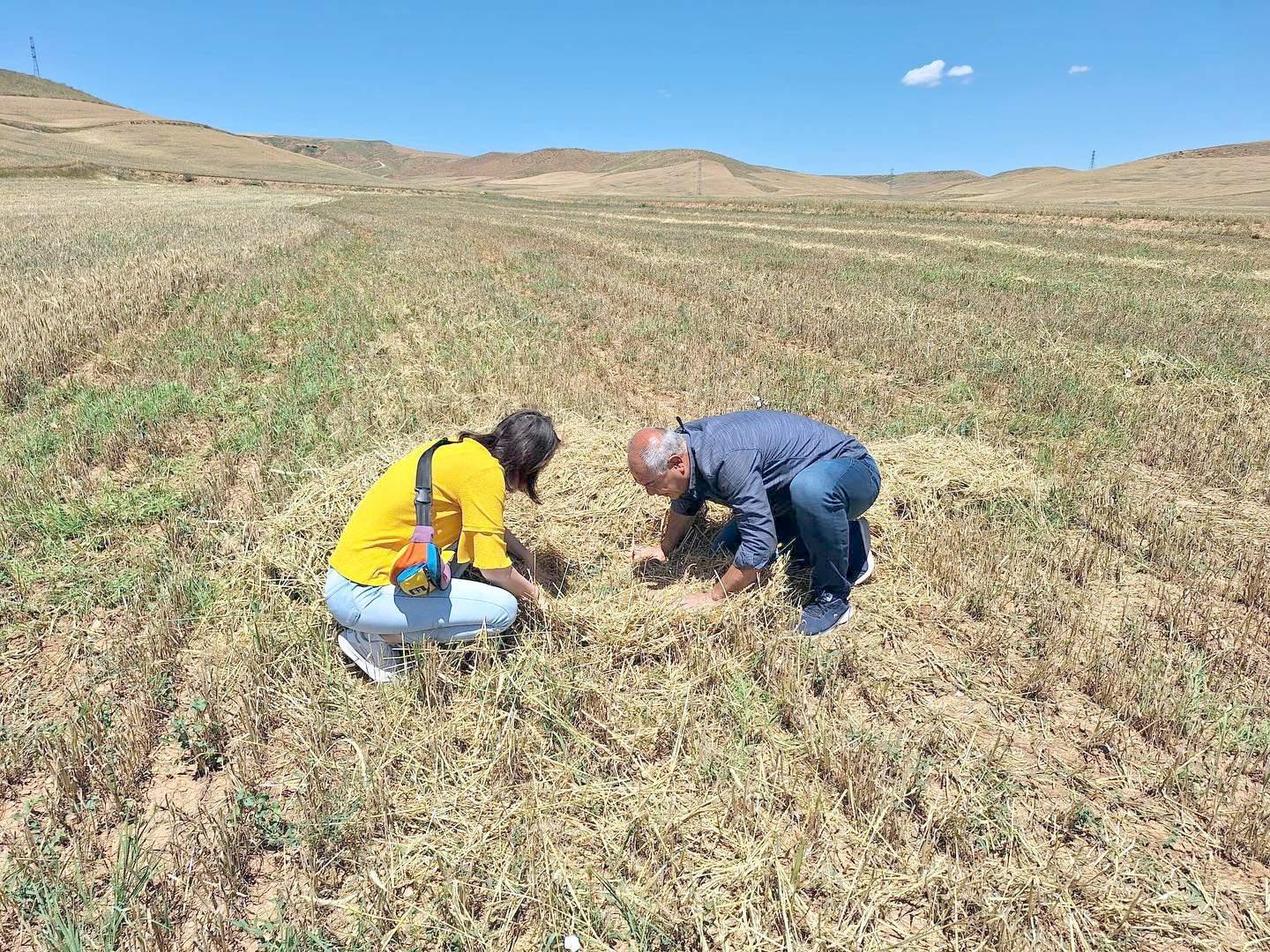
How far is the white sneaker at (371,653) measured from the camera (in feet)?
11.7

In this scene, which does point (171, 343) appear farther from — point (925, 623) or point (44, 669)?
point (925, 623)

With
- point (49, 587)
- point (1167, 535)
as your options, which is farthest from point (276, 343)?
point (1167, 535)

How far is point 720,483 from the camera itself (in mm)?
3793

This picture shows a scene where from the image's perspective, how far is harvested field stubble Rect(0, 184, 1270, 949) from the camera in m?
2.45

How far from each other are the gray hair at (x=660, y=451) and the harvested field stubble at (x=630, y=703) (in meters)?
0.86

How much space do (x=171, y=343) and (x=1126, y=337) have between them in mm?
13559

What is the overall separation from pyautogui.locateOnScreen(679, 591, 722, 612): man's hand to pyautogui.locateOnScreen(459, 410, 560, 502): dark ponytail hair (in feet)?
3.98

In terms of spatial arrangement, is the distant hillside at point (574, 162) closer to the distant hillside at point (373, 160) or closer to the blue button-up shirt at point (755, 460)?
the distant hillside at point (373, 160)

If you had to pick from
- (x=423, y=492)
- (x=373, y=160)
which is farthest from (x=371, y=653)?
(x=373, y=160)

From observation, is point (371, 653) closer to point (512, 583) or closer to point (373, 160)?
point (512, 583)

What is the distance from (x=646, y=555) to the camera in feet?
15.1

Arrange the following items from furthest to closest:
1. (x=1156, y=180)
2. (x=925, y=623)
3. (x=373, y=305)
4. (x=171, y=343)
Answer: (x=1156, y=180) < (x=373, y=305) < (x=171, y=343) < (x=925, y=623)

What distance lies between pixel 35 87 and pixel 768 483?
209163mm

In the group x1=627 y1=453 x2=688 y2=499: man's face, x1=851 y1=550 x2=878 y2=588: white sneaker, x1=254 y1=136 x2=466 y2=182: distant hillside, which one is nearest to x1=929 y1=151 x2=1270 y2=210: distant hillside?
x1=851 y1=550 x2=878 y2=588: white sneaker
